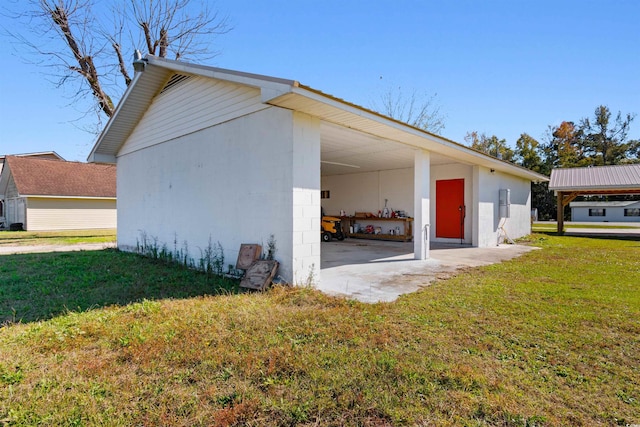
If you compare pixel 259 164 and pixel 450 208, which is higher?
pixel 259 164

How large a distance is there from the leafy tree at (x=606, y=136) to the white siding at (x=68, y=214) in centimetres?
4683

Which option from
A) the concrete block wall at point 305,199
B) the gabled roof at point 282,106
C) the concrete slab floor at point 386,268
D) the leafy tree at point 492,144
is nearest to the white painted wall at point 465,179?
the gabled roof at point 282,106

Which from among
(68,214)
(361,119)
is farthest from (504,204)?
(68,214)

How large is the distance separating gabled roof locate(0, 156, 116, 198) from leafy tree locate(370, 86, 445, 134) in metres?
19.1

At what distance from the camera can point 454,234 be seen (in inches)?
484

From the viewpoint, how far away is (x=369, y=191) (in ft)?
46.2

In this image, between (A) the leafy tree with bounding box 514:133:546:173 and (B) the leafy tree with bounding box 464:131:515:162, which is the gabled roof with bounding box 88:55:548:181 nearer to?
(B) the leafy tree with bounding box 464:131:515:162

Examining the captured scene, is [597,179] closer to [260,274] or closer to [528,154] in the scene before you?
[260,274]

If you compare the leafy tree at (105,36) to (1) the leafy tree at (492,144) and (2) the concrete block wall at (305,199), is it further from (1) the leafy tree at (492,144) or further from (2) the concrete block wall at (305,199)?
(1) the leafy tree at (492,144)

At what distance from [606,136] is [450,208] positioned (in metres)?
39.5

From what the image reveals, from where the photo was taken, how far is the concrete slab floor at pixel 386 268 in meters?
5.20

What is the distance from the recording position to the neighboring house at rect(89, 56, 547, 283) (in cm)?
531

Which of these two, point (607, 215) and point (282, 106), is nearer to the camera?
point (282, 106)

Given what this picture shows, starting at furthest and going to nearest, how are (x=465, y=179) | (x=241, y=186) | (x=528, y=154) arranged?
(x=528, y=154) → (x=465, y=179) → (x=241, y=186)
